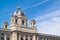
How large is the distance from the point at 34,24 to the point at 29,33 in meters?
5.46

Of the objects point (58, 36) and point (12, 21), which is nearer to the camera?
point (12, 21)

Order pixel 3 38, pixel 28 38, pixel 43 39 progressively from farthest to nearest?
pixel 43 39 < pixel 28 38 < pixel 3 38

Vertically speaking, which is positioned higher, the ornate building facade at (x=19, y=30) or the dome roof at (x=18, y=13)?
the dome roof at (x=18, y=13)

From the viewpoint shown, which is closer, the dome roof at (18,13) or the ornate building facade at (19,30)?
the ornate building facade at (19,30)

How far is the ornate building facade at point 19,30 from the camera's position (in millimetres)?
78500

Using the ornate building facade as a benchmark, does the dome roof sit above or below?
above

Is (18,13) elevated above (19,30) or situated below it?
above

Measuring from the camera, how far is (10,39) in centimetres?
7888

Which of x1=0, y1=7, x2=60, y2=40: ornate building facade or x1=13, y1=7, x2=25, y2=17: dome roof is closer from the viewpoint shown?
x1=0, y1=7, x2=60, y2=40: ornate building facade

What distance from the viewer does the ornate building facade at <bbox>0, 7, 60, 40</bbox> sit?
258ft

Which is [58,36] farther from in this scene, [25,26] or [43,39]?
[25,26]

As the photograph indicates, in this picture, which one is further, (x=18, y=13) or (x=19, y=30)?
(x=18, y=13)

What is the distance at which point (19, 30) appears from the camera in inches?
3162

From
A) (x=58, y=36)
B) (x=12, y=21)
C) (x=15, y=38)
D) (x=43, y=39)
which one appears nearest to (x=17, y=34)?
(x=15, y=38)
